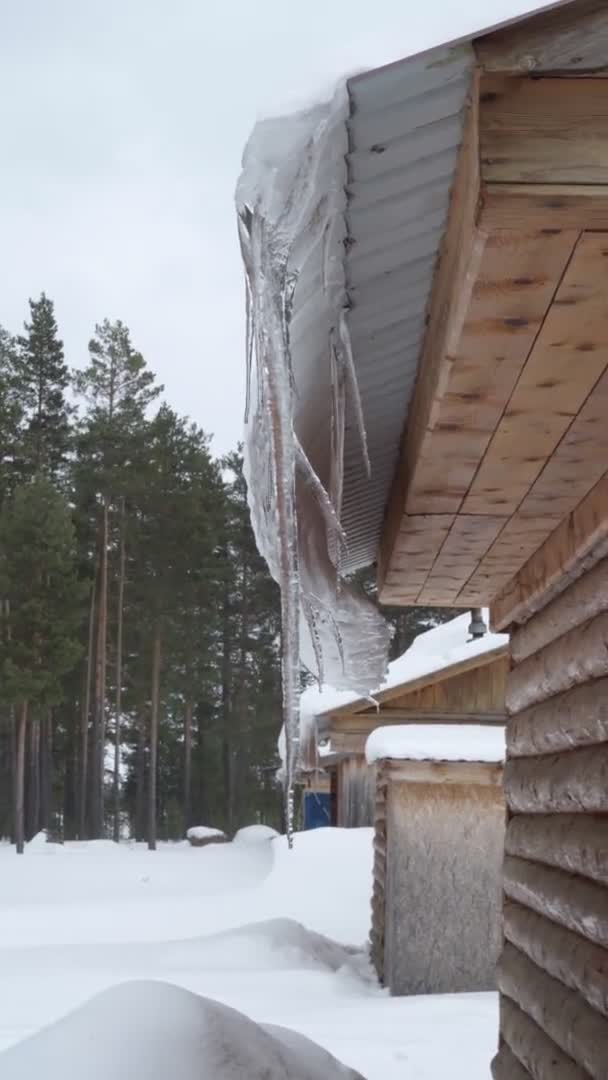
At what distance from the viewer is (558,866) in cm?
393

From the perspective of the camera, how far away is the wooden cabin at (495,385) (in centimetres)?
209

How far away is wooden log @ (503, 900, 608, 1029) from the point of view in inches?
128

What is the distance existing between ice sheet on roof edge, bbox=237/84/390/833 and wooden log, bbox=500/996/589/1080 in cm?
121

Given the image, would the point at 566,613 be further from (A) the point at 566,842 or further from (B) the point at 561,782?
(A) the point at 566,842

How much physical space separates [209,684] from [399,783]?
2599cm

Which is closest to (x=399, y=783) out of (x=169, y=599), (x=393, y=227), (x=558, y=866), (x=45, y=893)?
(x=558, y=866)

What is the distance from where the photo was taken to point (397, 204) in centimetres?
258

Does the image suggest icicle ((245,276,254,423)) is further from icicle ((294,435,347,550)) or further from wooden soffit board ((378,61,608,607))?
wooden soffit board ((378,61,608,607))

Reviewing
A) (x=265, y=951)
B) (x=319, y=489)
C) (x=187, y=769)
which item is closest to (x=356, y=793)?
(x=265, y=951)

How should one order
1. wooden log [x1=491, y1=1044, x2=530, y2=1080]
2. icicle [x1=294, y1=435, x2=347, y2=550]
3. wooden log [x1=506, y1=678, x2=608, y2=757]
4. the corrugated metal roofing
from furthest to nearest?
wooden log [x1=491, y1=1044, x2=530, y2=1080] → wooden log [x1=506, y1=678, x2=608, y2=757] → icicle [x1=294, y1=435, x2=347, y2=550] → the corrugated metal roofing

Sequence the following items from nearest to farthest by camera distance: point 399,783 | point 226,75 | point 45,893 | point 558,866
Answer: point 226,75 → point 558,866 → point 399,783 → point 45,893

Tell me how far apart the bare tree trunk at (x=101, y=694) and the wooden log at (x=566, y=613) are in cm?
2687

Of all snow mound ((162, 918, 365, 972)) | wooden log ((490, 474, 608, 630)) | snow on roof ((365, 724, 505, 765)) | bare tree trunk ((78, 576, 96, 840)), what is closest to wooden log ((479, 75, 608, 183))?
wooden log ((490, 474, 608, 630))

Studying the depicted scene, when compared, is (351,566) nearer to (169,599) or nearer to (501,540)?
(501,540)
